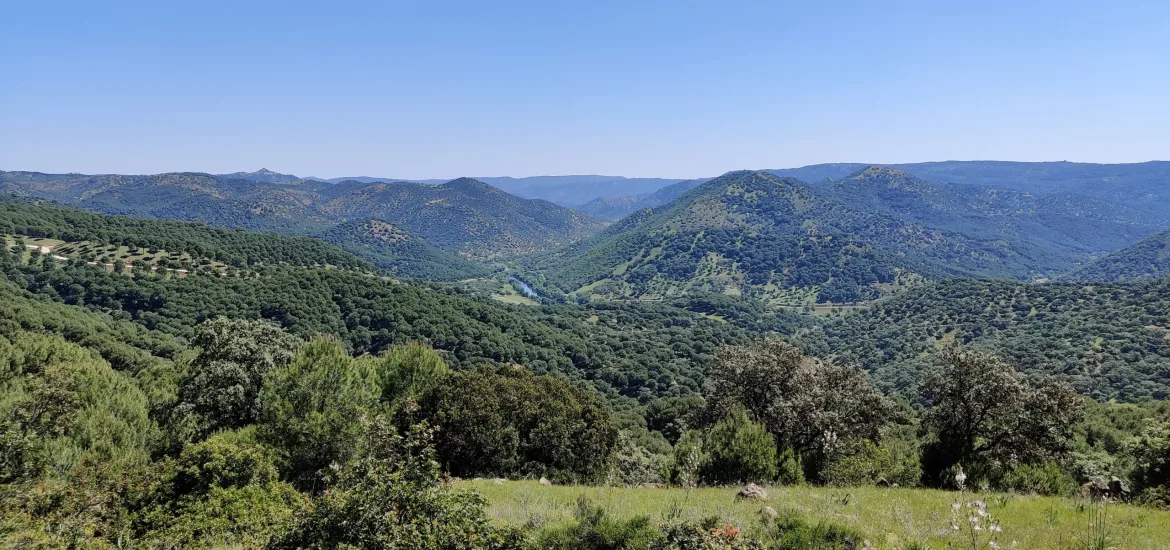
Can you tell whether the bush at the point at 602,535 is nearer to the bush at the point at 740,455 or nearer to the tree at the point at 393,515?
the tree at the point at 393,515

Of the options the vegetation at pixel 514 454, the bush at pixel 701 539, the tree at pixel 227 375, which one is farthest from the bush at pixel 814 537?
the tree at pixel 227 375

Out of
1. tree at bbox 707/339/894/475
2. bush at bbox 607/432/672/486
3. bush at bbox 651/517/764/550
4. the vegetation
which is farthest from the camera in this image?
bush at bbox 607/432/672/486

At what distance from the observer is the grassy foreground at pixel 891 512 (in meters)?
10.4

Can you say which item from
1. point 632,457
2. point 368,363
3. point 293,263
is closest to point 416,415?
point 368,363

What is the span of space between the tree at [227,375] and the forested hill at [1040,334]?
12486 centimetres

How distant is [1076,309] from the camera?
153750 mm

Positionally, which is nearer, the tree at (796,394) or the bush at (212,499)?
the bush at (212,499)

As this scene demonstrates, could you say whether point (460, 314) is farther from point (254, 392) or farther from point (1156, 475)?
point (1156, 475)

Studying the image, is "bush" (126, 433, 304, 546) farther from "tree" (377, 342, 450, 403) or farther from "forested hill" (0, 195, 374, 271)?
"forested hill" (0, 195, 374, 271)

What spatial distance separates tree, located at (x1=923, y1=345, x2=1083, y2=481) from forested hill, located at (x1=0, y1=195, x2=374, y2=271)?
530 feet

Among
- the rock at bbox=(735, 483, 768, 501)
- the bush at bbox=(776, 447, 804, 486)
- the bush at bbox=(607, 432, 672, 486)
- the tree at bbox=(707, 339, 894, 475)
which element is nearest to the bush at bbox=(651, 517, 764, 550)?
the rock at bbox=(735, 483, 768, 501)

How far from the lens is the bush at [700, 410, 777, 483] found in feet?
72.1

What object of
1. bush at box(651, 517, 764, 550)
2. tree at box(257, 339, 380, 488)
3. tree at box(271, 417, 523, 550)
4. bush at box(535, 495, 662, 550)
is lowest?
tree at box(257, 339, 380, 488)

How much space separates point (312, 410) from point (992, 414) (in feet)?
104
